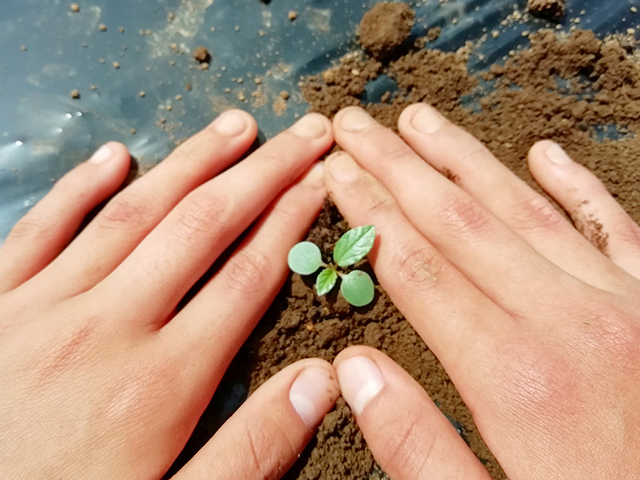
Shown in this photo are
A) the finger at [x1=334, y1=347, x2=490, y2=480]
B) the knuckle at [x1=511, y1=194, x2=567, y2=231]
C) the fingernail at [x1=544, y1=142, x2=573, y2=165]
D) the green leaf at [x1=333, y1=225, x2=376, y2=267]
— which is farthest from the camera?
the fingernail at [x1=544, y1=142, x2=573, y2=165]

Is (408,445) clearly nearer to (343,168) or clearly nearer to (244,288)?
(244,288)

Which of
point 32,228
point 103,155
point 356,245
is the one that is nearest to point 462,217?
point 356,245

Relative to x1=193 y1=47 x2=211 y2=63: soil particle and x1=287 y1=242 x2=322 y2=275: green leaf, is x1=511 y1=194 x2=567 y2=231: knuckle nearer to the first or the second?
x1=287 y1=242 x2=322 y2=275: green leaf

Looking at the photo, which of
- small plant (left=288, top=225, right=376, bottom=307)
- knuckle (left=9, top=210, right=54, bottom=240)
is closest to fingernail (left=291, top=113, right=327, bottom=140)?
small plant (left=288, top=225, right=376, bottom=307)

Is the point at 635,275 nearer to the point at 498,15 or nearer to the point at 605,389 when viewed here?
the point at 605,389

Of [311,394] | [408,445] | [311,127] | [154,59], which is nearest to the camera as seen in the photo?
[408,445]

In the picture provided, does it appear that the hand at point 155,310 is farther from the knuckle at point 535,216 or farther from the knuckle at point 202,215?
the knuckle at point 535,216
